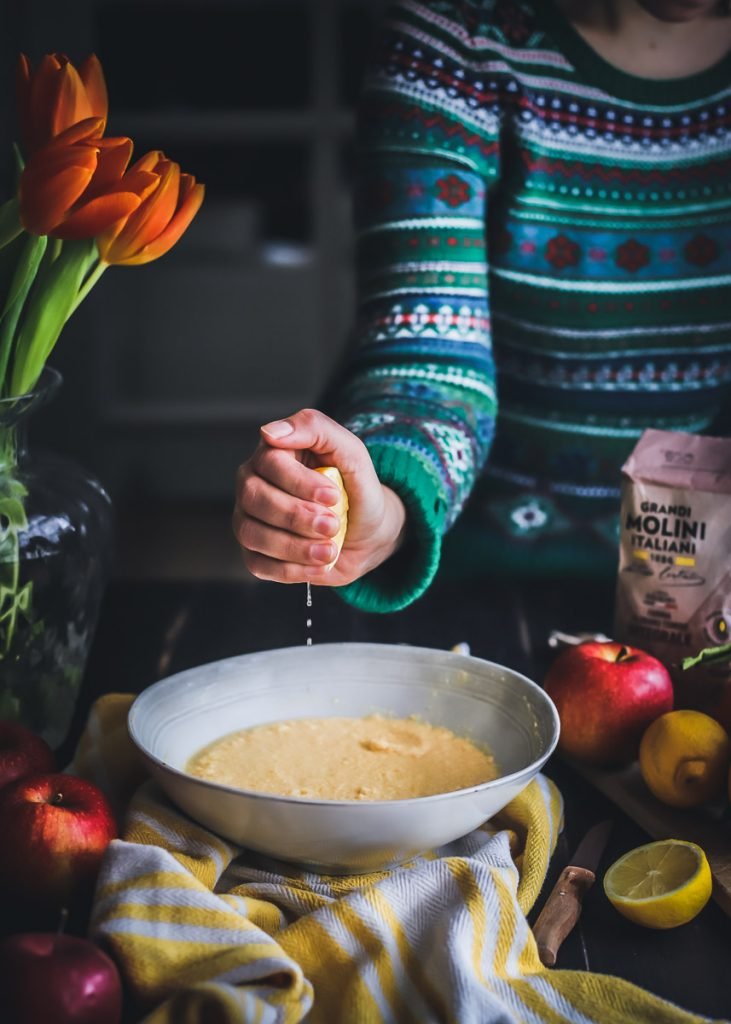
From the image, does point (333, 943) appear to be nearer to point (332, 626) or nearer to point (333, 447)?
point (333, 447)

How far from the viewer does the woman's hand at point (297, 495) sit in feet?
2.83

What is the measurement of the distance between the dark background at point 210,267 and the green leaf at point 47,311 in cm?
299

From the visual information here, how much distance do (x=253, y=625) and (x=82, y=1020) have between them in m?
0.70

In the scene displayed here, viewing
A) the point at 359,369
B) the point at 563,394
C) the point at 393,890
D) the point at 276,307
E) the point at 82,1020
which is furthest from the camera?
the point at 276,307

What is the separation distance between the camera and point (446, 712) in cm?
96

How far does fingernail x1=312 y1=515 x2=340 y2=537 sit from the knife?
306 millimetres

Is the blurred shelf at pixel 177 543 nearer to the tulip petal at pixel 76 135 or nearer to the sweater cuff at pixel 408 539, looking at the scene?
the sweater cuff at pixel 408 539

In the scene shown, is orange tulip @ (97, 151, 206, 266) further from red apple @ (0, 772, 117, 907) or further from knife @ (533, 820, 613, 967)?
knife @ (533, 820, 613, 967)

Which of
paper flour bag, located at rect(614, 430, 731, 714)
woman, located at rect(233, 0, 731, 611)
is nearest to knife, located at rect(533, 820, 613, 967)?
paper flour bag, located at rect(614, 430, 731, 714)

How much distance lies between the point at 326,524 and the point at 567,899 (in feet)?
1.08

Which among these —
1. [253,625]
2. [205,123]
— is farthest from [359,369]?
[205,123]

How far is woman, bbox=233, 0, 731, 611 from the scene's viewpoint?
1243 mm

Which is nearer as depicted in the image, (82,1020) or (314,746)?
(82,1020)

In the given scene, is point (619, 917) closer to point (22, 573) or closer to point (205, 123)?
point (22, 573)
